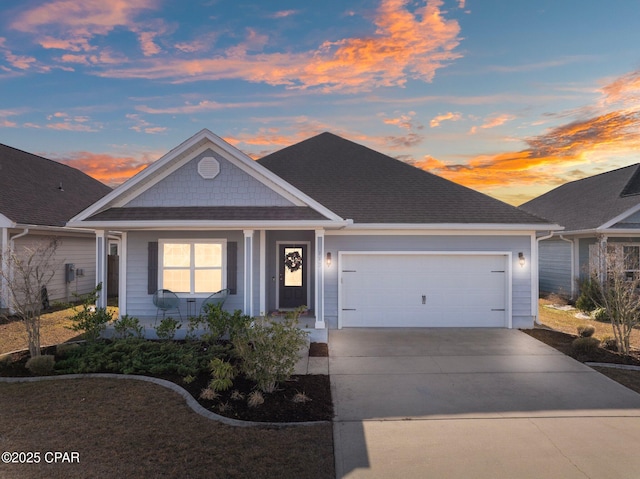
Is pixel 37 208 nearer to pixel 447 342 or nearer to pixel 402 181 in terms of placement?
pixel 402 181

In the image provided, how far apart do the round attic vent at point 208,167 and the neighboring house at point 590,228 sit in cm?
1135

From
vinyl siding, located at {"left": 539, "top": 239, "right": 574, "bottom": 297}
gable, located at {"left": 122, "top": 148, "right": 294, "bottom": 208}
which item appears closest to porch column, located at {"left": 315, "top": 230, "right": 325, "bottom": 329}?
gable, located at {"left": 122, "top": 148, "right": 294, "bottom": 208}

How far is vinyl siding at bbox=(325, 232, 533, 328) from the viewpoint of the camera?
10.9 meters

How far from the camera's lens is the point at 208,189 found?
1030 centimetres

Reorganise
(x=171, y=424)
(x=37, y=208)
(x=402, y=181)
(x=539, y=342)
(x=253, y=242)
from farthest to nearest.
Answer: (x=37, y=208) → (x=402, y=181) → (x=253, y=242) → (x=539, y=342) → (x=171, y=424)

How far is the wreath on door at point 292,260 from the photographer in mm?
12023

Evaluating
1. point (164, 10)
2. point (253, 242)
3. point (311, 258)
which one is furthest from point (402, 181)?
point (164, 10)

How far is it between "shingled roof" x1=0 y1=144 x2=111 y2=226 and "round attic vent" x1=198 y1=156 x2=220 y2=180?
285 inches

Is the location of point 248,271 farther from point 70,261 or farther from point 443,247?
point 70,261

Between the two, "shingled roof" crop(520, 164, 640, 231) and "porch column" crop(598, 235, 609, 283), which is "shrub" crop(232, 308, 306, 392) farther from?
"shingled roof" crop(520, 164, 640, 231)

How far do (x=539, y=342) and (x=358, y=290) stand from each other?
15.2 feet

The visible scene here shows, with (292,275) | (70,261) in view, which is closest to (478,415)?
(292,275)

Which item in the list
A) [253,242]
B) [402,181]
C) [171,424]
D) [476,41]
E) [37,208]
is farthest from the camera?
[37,208]

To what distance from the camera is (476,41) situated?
11570mm
